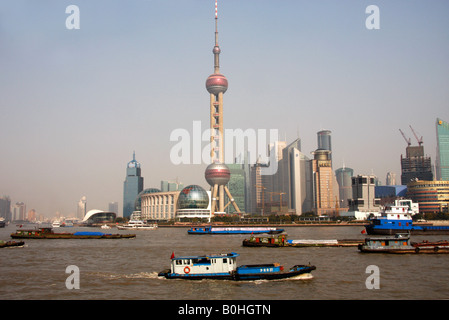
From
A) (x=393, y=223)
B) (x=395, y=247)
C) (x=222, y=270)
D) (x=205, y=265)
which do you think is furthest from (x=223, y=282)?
(x=393, y=223)

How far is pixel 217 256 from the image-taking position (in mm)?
37656

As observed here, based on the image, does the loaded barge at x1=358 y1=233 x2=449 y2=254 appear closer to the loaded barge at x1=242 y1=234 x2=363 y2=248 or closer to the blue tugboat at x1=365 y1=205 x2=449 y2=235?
the loaded barge at x1=242 y1=234 x2=363 y2=248

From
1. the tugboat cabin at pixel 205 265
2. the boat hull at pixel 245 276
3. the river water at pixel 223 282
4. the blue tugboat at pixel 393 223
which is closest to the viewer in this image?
the river water at pixel 223 282

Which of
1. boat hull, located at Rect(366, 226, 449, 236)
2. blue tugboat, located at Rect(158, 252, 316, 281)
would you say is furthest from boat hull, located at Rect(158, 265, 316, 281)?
boat hull, located at Rect(366, 226, 449, 236)

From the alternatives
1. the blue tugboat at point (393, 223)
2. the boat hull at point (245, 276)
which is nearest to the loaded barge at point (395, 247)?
the boat hull at point (245, 276)

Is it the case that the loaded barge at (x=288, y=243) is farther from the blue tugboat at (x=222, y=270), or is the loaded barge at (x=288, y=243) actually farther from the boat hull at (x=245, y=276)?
the boat hull at (x=245, y=276)

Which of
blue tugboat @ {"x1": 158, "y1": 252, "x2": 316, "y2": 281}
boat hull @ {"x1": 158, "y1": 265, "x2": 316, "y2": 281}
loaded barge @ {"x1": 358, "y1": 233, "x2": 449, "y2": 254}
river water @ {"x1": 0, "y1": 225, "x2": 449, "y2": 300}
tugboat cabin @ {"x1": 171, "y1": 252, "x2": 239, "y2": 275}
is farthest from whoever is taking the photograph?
loaded barge @ {"x1": 358, "y1": 233, "x2": 449, "y2": 254}

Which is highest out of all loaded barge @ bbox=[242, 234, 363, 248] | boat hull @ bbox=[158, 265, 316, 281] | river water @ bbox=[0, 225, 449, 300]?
boat hull @ bbox=[158, 265, 316, 281]

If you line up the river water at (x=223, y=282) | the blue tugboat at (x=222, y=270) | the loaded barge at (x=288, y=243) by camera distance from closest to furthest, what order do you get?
the river water at (x=223, y=282) < the blue tugboat at (x=222, y=270) < the loaded barge at (x=288, y=243)

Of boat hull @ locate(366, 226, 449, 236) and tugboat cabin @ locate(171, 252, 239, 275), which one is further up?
tugboat cabin @ locate(171, 252, 239, 275)

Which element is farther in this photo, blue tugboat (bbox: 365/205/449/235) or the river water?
blue tugboat (bbox: 365/205/449/235)

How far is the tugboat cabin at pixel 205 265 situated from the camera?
37219 mm

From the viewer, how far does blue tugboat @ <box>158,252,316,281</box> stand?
36.6 meters

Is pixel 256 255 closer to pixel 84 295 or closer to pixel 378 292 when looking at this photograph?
pixel 378 292
